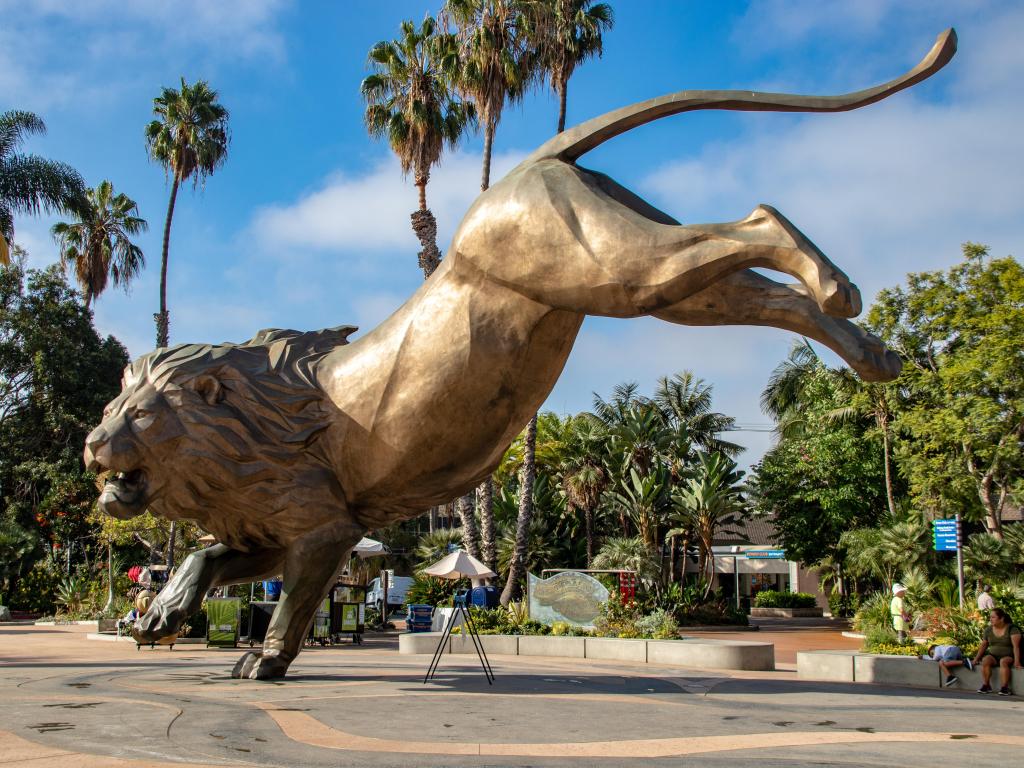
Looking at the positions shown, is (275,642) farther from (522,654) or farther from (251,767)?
(522,654)

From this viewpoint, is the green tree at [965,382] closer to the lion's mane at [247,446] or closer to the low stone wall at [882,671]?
the low stone wall at [882,671]

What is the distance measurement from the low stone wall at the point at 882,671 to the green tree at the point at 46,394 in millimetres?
29463

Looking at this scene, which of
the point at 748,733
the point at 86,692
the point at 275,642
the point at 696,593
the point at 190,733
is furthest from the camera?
the point at 696,593

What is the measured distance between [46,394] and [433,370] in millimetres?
33711

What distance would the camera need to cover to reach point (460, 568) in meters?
19.9

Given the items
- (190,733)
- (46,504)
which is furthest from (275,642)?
(46,504)

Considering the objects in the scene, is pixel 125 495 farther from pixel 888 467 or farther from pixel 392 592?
pixel 888 467

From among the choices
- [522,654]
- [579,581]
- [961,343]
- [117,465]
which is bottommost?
[522,654]

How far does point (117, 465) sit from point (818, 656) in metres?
8.56

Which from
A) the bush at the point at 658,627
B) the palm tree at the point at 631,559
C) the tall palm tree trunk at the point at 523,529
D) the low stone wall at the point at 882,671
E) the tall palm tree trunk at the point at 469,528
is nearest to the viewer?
the low stone wall at the point at 882,671

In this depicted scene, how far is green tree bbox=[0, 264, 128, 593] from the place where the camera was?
34.2 m

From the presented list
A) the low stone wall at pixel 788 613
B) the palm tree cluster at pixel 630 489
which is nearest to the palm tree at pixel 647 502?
the palm tree cluster at pixel 630 489

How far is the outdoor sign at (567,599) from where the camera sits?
14.7 m

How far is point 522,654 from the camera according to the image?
14.3m
